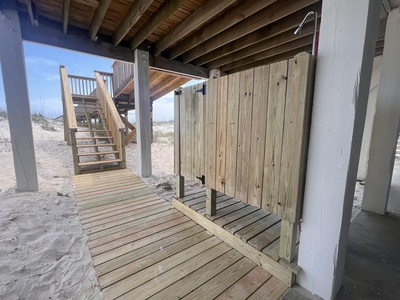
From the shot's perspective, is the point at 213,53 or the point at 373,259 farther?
the point at 213,53

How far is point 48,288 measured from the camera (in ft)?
4.16

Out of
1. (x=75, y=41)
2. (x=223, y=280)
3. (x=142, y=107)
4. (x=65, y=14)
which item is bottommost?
(x=223, y=280)

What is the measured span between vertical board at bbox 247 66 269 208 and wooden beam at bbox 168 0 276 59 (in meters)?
1.59

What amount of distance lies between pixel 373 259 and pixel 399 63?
7.13 feet

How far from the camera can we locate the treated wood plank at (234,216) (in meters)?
1.91

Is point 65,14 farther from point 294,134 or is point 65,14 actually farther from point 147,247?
point 294,134

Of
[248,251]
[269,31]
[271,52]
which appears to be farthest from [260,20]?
[248,251]

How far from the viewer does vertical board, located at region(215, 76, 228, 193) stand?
167 centimetres

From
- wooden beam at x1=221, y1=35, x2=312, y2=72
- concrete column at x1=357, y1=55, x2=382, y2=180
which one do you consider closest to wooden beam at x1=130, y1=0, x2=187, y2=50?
wooden beam at x1=221, y1=35, x2=312, y2=72

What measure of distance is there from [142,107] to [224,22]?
83.3 inches

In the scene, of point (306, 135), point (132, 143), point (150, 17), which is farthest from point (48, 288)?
point (132, 143)

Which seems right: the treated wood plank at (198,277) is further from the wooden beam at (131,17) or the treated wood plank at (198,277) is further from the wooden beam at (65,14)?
the wooden beam at (65,14)

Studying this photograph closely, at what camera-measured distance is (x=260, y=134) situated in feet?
4.61

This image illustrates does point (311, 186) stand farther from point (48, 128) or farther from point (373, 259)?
point (48, 128)
